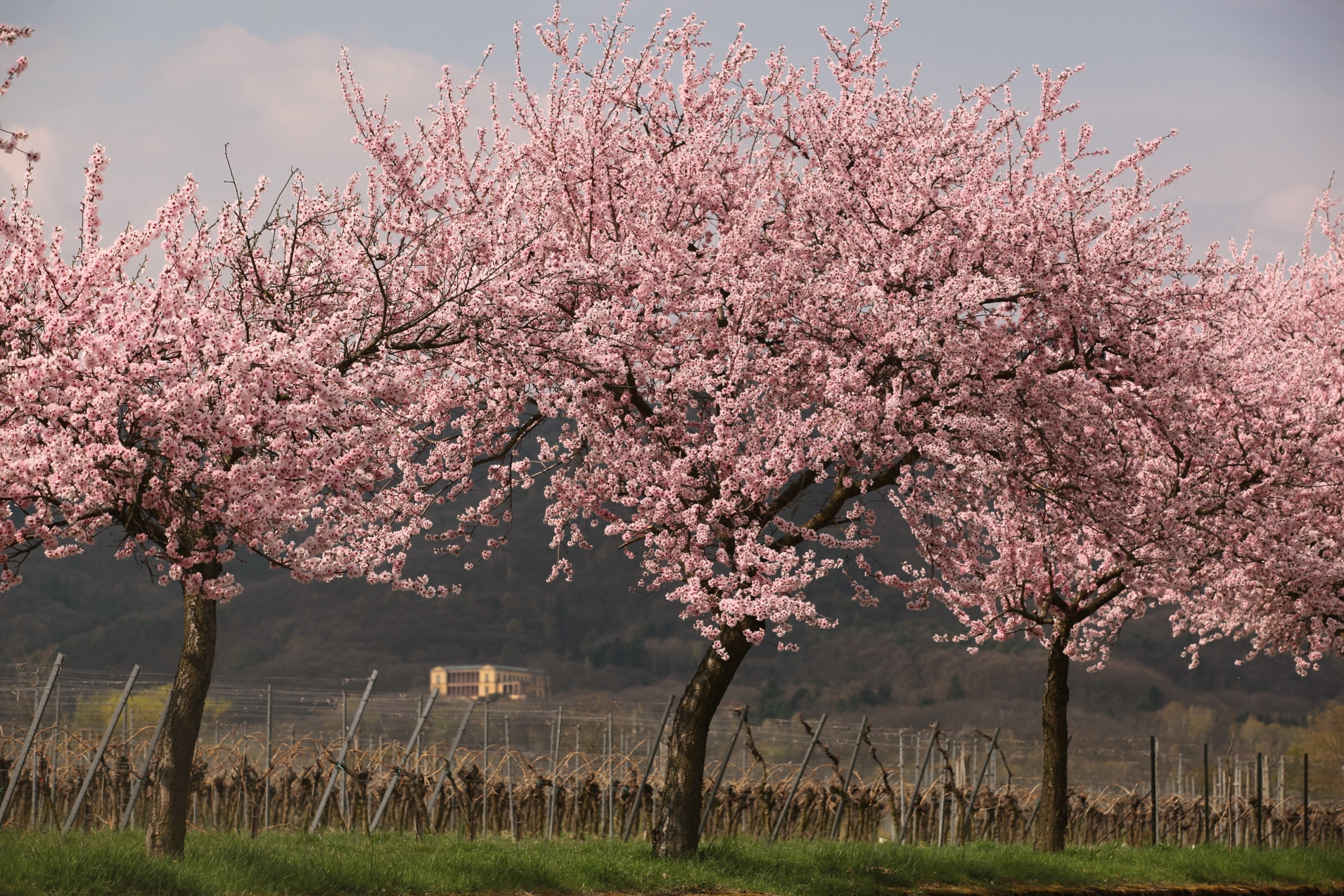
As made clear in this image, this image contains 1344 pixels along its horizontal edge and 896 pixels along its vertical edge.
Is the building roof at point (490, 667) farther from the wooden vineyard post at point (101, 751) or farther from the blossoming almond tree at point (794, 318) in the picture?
the blossoming almond tree at point (794, 318)

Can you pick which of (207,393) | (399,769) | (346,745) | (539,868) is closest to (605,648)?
(399,769)

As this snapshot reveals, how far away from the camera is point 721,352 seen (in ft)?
41.6

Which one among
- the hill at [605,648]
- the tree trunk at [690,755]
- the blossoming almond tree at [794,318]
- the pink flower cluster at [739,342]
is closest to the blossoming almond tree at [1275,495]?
the pink flower cluster at [739,342]

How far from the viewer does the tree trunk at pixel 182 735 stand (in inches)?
389

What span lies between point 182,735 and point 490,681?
136 m

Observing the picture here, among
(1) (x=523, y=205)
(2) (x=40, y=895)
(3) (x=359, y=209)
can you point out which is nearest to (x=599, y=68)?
(1) (x=523, y=205)

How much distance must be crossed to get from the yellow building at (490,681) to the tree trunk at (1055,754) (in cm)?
12196

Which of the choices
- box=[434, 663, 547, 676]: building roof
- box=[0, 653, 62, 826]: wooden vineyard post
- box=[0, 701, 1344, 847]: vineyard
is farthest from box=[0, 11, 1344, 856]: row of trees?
box=[434, 663, 547, 676]: building roof

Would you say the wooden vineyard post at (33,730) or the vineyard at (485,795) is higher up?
the wooden vineyard post at (33,730)

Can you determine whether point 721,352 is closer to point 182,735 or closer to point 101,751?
point 182,735

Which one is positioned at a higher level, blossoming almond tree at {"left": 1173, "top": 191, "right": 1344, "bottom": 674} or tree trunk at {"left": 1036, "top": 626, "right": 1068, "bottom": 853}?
blossoming almond tree at {"left": 1173, "top": 191, "right": 1344, "bottom": 674}

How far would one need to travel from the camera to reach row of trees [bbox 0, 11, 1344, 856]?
A: 9898 mm

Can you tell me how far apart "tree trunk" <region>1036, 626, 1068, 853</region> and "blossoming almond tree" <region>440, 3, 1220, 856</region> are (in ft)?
13.4

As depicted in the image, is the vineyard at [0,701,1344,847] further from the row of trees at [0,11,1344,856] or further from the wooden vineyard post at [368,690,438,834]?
the row of trees at [0,11,1344,856]
